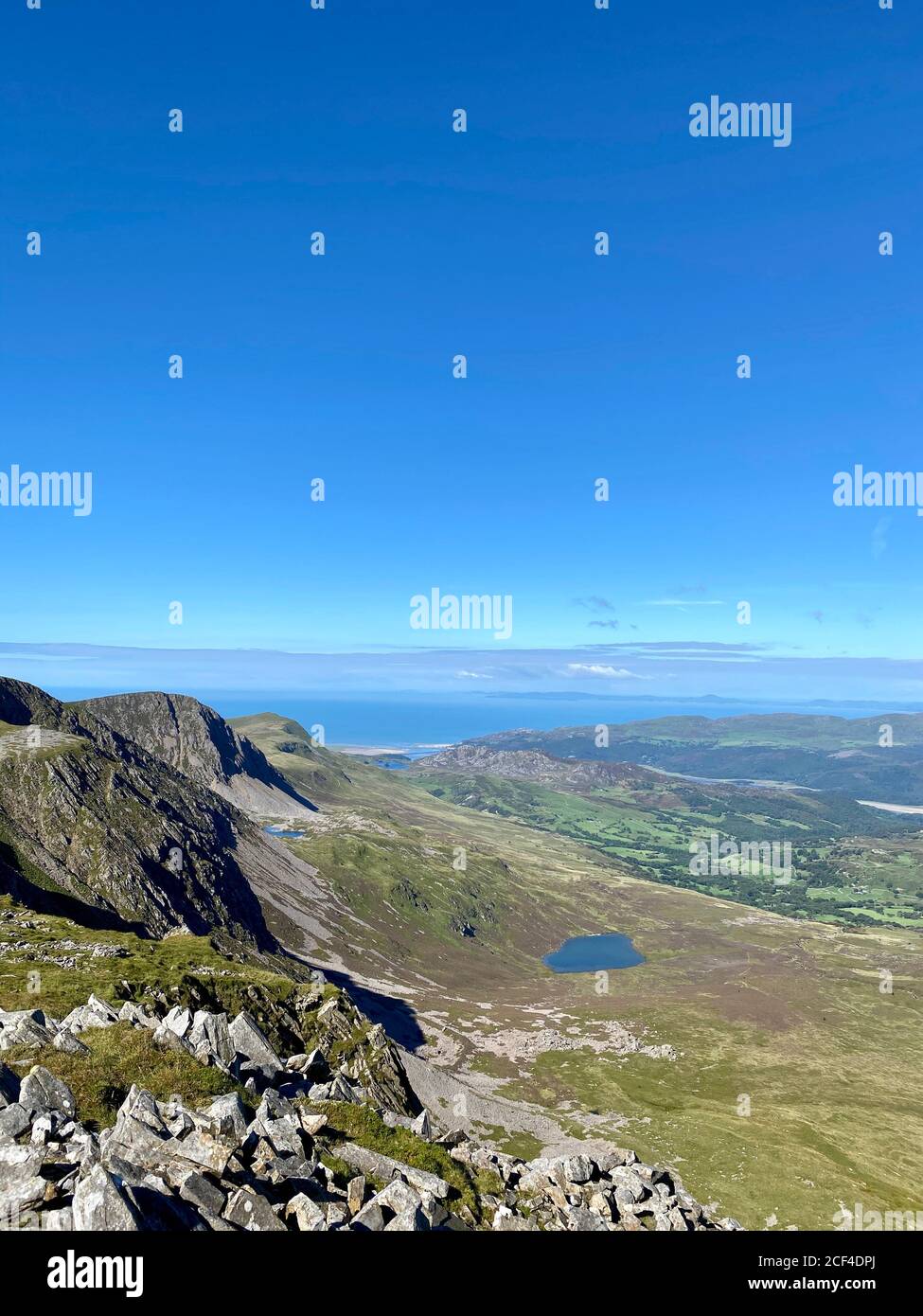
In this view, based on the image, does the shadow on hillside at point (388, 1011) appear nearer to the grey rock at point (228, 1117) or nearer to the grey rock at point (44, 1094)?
the grey rock at point (228, 1117)

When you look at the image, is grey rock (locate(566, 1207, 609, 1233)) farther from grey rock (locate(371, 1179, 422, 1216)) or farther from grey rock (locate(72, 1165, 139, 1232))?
grey rock (locate(72, 1165, 139, 1232))

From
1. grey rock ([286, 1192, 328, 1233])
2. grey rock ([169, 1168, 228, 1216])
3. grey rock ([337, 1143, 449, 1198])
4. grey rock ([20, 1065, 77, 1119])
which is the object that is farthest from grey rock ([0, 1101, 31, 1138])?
grey rock ([337, 1143, 449, 1198])

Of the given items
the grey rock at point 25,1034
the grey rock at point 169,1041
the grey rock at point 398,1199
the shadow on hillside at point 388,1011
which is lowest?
the shadow on hillside at point 388,1011

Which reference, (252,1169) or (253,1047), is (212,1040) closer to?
(253,1047)

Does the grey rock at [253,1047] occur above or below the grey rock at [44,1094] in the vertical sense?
below

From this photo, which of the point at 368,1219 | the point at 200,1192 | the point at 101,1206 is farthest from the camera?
the point at 368,1219

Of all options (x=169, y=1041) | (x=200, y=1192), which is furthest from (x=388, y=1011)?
(x=200, y=1192)

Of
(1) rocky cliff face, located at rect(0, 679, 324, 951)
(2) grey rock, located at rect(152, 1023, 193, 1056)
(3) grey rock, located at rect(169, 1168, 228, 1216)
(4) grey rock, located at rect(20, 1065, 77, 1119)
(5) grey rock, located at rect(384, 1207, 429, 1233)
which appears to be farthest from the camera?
(1) rocky cliff face, located at rect(0, 679, 324, 951)

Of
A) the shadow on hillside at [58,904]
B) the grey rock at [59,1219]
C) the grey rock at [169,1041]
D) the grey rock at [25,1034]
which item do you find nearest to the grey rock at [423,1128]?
the grey rock at [169,1041]
